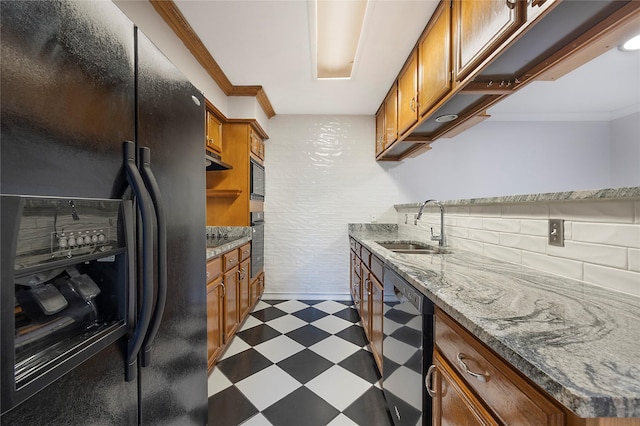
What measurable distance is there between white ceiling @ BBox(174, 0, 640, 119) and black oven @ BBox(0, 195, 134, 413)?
5.28 ft

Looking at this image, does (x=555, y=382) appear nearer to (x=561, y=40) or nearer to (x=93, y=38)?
(x=93, y=38)

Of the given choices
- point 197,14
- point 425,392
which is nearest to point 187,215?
point 425,392

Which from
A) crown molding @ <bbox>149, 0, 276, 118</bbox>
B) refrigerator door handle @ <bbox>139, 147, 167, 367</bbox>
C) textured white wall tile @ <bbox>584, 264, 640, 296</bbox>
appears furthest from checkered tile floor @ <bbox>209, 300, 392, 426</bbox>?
crown molding @ <bbox>149, 0, 276, 118</bbox>

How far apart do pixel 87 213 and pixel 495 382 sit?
0.98 m

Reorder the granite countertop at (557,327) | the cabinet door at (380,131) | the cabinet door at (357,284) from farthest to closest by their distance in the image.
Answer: the cabinet door at (380,131) → the cabinet door at (357,284) → the granite countertop at (557,327)

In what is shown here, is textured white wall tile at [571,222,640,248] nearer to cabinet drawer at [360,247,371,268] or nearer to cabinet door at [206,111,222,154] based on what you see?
cabinet drawer at [360,247,371,268]

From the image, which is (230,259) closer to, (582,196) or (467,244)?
(467,244)

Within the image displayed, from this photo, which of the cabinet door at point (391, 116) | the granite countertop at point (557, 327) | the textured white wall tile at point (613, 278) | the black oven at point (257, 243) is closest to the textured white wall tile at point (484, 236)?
the granite countertop at point (557, 327)

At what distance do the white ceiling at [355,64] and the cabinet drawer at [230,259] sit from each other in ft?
5.33

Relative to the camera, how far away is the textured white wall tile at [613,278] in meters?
0.71

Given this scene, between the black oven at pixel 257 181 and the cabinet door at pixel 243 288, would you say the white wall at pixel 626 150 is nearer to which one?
the black oven at pixel 257 181

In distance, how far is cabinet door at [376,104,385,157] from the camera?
9.16 ft

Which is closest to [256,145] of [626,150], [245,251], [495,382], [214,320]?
[245,251]

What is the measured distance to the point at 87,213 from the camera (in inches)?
21.0
